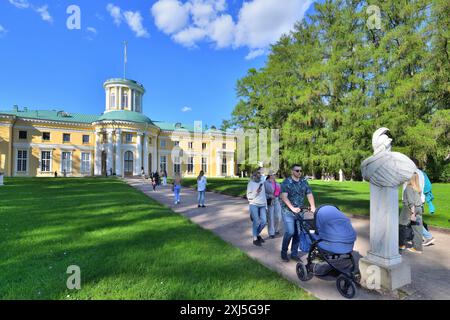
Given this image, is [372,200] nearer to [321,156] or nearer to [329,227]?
[329,227]

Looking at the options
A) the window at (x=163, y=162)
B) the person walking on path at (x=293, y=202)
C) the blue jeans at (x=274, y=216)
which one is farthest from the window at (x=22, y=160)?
the person walking on path at (x=293, y=202)

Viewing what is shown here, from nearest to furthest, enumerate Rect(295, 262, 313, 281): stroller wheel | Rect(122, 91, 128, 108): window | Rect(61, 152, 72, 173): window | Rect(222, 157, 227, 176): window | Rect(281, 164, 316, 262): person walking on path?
Rect(295, 262, 313, 281): stroller wheel
Rect(281, 164, 316, 262): person walking on path
Rect(61, 152, 72, 173): window
Rect(122, 91, 128, 108): window
Rect(222, 157, 227, 176): window

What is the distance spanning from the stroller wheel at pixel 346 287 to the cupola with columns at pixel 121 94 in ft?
168

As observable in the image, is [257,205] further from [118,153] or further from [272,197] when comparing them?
[118,153]

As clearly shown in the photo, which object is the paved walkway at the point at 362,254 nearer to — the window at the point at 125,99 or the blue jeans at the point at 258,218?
the blue jeans at the point at 258,218

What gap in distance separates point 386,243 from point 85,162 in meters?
51.5

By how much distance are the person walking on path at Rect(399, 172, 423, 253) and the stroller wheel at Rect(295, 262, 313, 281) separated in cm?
298

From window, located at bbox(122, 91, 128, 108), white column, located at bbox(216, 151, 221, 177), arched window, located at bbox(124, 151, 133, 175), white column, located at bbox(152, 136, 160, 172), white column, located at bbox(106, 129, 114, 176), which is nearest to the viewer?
white column, located at bbox(106, 129, 114, 176)

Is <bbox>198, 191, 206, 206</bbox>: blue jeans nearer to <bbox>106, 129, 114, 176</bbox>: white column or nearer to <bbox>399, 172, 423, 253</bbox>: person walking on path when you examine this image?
<bbox>399, 172, 423, 253</bbox>: person walking on path

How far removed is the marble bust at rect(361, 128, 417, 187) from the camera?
3.50 m

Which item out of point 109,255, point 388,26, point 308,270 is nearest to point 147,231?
point 109,255

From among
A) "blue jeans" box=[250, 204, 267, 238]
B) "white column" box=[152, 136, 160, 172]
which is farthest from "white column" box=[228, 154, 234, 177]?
"blue jeans" box=[250, 204, 267, 238]

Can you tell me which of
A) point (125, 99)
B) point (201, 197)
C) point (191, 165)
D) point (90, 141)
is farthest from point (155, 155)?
point (201, 197)

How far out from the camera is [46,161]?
4472 centimetres
